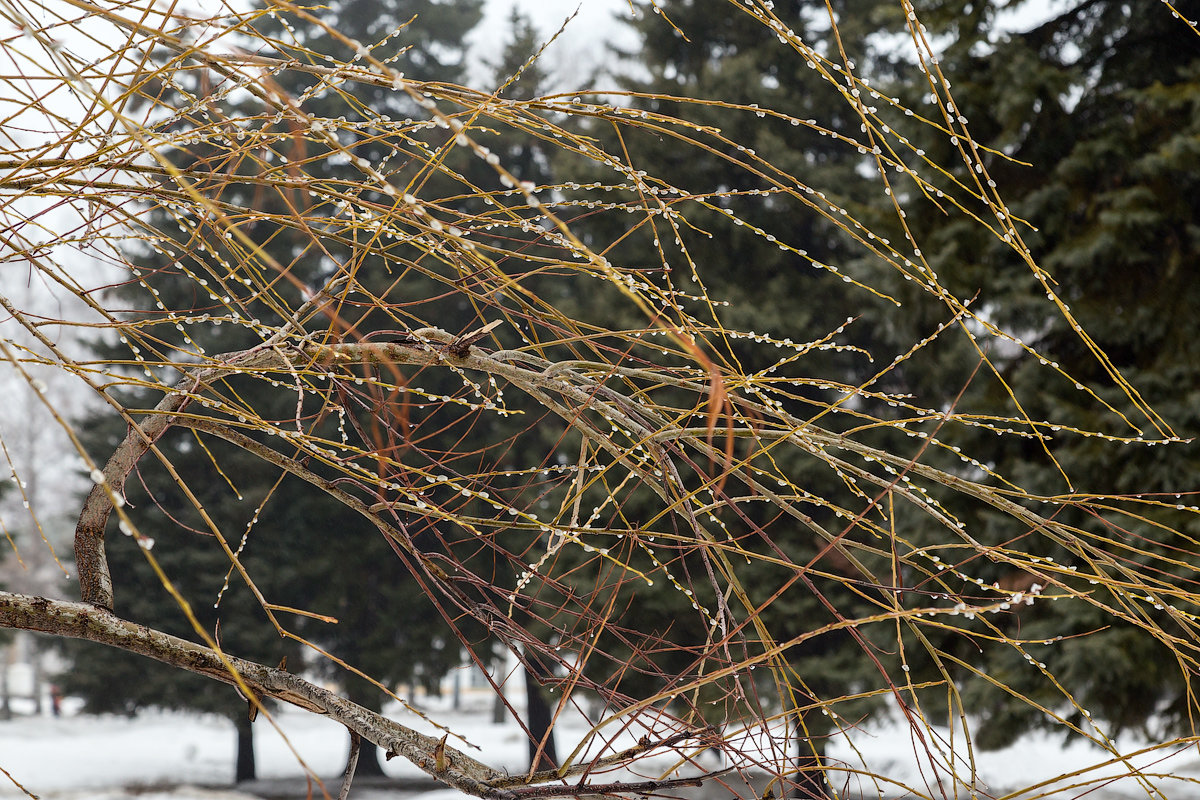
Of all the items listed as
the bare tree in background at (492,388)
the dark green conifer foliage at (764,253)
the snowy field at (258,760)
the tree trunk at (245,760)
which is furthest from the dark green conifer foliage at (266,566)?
the bare tree in background at (492,388)

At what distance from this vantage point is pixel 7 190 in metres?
0.94

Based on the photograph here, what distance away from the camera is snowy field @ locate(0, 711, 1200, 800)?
7859 mm

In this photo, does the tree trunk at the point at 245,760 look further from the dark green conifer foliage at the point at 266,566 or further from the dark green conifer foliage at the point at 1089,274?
the dark green conifer foliage at the point at 1089,274

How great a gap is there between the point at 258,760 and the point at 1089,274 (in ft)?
35.9

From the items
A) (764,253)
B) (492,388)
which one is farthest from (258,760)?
(492,388)

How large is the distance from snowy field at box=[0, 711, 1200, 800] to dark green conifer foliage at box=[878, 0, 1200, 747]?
1.82 meters

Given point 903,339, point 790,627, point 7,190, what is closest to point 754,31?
point 903,339

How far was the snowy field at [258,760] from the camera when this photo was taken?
25.8 feet

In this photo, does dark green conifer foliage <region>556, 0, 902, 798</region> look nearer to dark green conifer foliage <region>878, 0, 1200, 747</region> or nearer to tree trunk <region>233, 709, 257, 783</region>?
dark green conifer foliage <region>878, 0, 1200, 747</region>

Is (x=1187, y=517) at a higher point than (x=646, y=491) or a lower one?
lower

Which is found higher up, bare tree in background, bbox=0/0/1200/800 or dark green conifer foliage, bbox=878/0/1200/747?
dark green conifer foliage, bbox=878/0/1200/747

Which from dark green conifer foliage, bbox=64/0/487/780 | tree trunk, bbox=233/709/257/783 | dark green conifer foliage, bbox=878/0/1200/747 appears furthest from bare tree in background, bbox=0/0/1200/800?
tree trunk, bbox=233/709/257/783

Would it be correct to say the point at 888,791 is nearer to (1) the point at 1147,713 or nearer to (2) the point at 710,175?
(1) the point at 1147,713

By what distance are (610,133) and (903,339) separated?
2974mm
